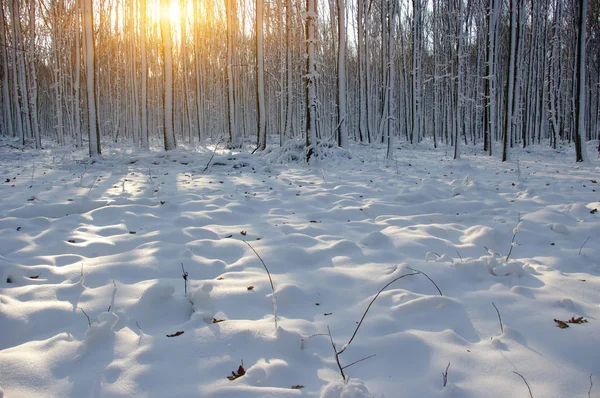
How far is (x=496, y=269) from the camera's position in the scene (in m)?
2.48

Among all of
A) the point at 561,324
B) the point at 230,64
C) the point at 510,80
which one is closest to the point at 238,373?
the point at 561,324

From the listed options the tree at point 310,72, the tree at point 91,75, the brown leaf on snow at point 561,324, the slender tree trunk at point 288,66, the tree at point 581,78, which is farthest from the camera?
the slender tree trunk at point 288,66

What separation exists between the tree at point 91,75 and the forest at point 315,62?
0.09ft

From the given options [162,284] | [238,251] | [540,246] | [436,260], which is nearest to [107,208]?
[238,251]

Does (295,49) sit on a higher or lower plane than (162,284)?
higher

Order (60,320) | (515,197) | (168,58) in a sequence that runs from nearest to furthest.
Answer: (60,320) < (515,197) < (168,58)

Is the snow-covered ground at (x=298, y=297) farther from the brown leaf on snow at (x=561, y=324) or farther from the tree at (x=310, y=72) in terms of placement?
the tree at (x=310, y=72)

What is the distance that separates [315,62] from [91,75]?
5726 millimetres

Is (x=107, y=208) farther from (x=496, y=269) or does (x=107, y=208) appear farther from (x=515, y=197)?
(x=515, y=197)

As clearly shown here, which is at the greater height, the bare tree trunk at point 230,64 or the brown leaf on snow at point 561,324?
the bare tree trunk at point 230,64

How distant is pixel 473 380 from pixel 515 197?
4223mm

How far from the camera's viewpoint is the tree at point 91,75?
9.18 m

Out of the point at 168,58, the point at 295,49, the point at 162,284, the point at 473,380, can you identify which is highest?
the point at 295,49

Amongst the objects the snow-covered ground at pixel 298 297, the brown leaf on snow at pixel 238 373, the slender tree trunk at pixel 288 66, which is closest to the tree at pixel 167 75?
the slender tree trunk at pixel 288 66
